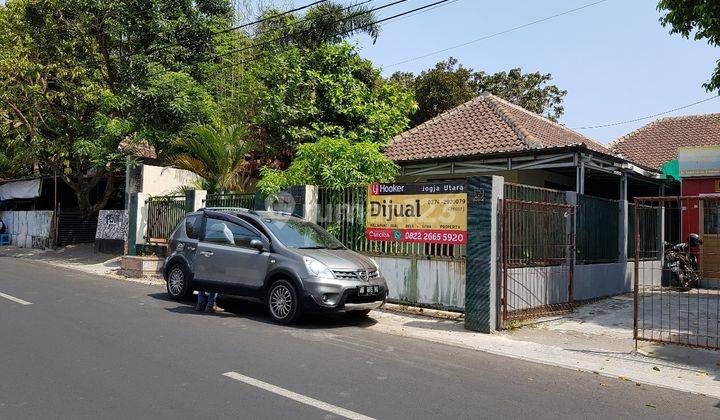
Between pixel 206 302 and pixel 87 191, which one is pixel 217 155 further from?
pixel 87 191

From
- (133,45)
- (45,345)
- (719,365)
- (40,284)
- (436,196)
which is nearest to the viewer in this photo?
(45,345)

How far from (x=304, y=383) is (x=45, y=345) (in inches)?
133

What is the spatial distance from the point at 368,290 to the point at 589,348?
336cm

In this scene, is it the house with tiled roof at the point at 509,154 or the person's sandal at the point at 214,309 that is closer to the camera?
the person's sandal at the point at 214,309

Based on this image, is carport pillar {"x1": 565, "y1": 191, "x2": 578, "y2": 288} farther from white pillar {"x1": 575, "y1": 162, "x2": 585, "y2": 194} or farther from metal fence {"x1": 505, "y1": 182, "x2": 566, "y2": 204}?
white pillar {"x1": 575, "y1": 162, "x2": 585, "y2": 194}

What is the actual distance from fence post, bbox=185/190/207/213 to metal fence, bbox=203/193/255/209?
12 cm

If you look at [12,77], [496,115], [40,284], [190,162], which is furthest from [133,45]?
[496,115]

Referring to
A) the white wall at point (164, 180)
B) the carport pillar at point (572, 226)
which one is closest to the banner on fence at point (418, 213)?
the carport pillar at point (572, 226)

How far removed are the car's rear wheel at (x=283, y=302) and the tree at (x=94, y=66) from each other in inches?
451

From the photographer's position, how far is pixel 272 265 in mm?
9109

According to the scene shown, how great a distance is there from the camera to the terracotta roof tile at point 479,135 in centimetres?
1499

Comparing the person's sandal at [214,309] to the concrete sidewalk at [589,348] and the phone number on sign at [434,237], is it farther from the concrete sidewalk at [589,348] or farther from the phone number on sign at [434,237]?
the phone number on sign at [434,237]

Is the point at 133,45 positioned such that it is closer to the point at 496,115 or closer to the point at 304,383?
the point at 496,115

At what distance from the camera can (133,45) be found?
21.0 metres
